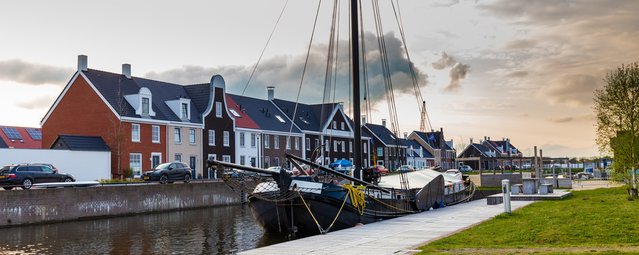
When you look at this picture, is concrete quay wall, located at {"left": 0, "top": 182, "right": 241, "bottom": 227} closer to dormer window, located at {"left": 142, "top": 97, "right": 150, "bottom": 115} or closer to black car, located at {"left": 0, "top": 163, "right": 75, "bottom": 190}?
black car, located at {"left": 0, "top": 163, "right": 75, "bottom": 190}

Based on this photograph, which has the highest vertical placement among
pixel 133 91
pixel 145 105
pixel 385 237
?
pixel 133 91

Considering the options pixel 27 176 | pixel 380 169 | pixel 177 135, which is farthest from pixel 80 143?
pixel 380 169

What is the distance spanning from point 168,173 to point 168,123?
11209 millimetres

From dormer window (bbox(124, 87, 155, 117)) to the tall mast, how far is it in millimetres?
29475

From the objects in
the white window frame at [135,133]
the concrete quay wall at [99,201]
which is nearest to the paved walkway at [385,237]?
the concrete quay wall at [99,201]

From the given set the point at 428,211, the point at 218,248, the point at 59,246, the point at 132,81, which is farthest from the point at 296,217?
the point at 132,81

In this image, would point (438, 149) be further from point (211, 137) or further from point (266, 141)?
point (211, 137)

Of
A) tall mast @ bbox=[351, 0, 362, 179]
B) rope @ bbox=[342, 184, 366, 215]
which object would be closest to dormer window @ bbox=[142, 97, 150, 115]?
tall mast @ bbox=[351, 0, 362, 179]

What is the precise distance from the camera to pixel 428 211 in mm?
27844

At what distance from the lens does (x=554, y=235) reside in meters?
15.9

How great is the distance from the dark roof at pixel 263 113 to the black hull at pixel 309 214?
44.5 m

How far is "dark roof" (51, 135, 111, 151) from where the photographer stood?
46750 mm

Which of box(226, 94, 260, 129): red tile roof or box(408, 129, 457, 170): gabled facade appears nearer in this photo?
box(226, 94, 260, 129): red tile roof

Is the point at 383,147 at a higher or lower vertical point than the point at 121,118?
lower
